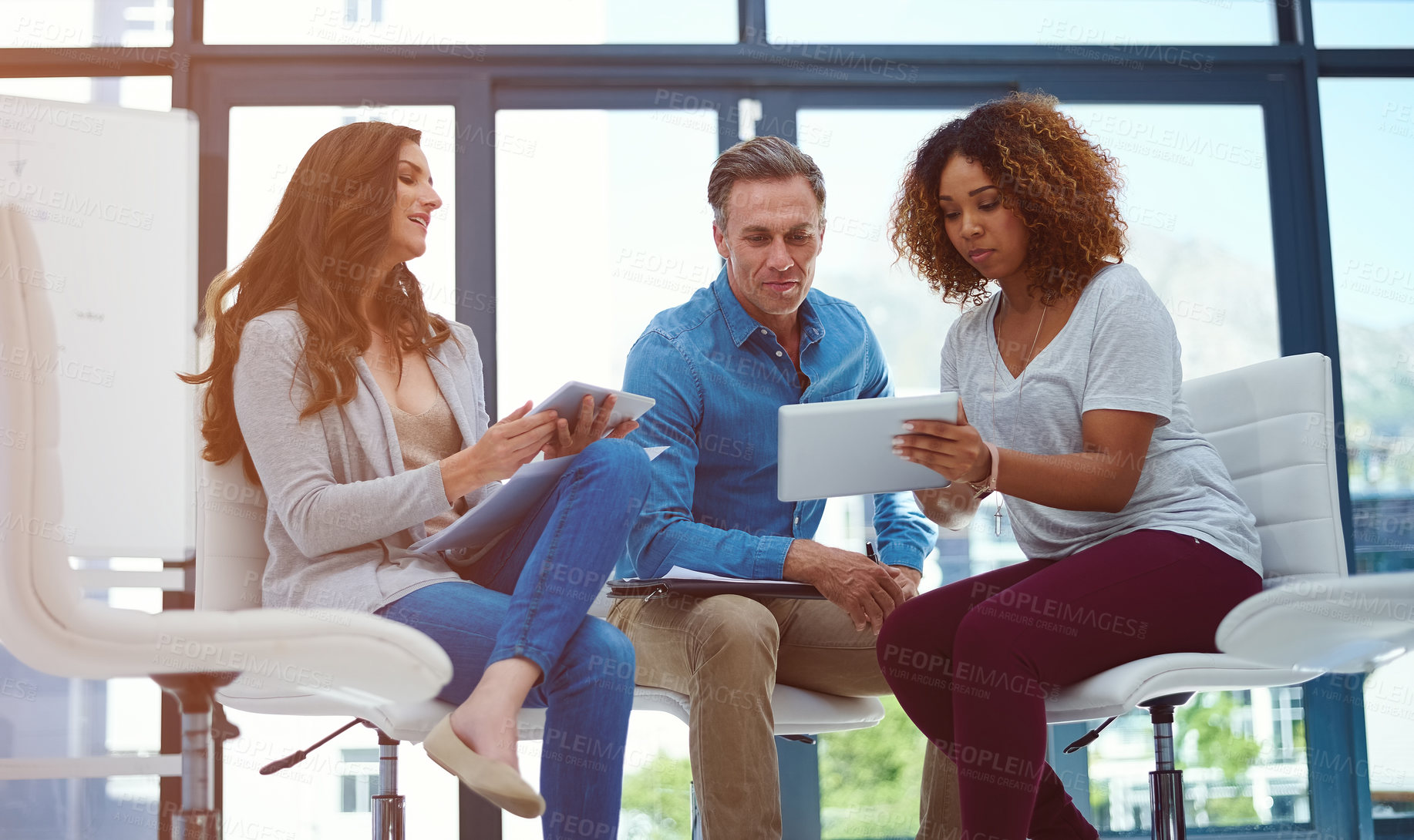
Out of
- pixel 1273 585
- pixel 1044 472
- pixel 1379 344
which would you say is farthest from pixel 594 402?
pixel 1379 344

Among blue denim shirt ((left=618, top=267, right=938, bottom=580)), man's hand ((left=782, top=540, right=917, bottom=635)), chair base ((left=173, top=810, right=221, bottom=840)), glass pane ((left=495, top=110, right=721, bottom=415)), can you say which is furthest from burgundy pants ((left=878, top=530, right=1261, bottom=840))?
glass pane ((left=495, top=110, right=721, bottom=415))

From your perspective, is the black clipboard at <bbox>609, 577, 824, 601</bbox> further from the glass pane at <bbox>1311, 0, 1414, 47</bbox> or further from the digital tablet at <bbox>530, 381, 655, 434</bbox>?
the glass pane at <bbox>1311, 0, 1414, 47</bbox>

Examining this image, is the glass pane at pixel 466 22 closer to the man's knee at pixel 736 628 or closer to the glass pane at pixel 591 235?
the glass pane at pixel 591 235

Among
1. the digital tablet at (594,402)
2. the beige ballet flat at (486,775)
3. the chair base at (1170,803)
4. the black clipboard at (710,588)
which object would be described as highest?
the digital tablet at (594,402)

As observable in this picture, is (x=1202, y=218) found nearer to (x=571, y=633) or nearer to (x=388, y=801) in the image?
(x=571, y=633)

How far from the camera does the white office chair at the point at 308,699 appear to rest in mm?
1454

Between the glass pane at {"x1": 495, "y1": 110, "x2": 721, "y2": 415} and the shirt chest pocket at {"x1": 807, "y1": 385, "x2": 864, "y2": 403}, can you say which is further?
the glass pane at {"x1": 495, "y1": 110, "x2": 721, "y2": 415}

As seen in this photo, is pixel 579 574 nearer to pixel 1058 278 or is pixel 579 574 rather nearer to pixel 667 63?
pixel 1058 278

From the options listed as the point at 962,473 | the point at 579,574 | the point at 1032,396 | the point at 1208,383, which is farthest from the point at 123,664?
the point at 1208,383

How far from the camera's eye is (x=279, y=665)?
116 cm

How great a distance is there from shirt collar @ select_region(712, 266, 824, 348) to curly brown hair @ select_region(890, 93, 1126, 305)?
0.94ft

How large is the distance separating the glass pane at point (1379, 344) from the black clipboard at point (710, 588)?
1891 mm

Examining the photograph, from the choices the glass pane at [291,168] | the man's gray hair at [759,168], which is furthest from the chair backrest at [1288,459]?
the glass pane at [291,168]

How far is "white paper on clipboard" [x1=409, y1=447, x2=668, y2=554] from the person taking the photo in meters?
1.47
